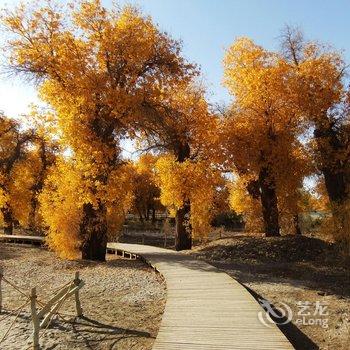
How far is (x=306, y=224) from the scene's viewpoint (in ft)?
135

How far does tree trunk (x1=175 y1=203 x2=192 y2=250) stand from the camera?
2661 centimetres

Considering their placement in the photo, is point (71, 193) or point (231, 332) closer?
point (231, 332)

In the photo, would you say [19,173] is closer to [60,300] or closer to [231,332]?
[60,300]

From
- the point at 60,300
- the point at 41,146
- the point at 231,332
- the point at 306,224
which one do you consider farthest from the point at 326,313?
the point at 41,146

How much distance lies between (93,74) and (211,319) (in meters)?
13.5

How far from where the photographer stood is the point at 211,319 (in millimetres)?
9891

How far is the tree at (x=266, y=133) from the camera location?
24.4 m

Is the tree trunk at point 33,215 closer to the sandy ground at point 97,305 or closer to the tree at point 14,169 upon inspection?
the tree at point 14,169

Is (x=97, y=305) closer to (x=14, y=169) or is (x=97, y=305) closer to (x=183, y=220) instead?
(x=183, y=220)

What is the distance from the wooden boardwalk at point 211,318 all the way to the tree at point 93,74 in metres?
6.72

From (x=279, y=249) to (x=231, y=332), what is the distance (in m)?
13.7

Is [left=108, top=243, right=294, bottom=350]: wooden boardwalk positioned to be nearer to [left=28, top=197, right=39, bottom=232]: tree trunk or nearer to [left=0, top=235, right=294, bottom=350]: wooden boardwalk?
[left=0, top=235, right=294, bottom=350]: wooden boardwalk

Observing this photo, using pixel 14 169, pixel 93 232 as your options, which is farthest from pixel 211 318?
pixel 14 169

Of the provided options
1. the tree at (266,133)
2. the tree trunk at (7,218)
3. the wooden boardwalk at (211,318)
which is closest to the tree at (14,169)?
the tree trunk at (7,218)
